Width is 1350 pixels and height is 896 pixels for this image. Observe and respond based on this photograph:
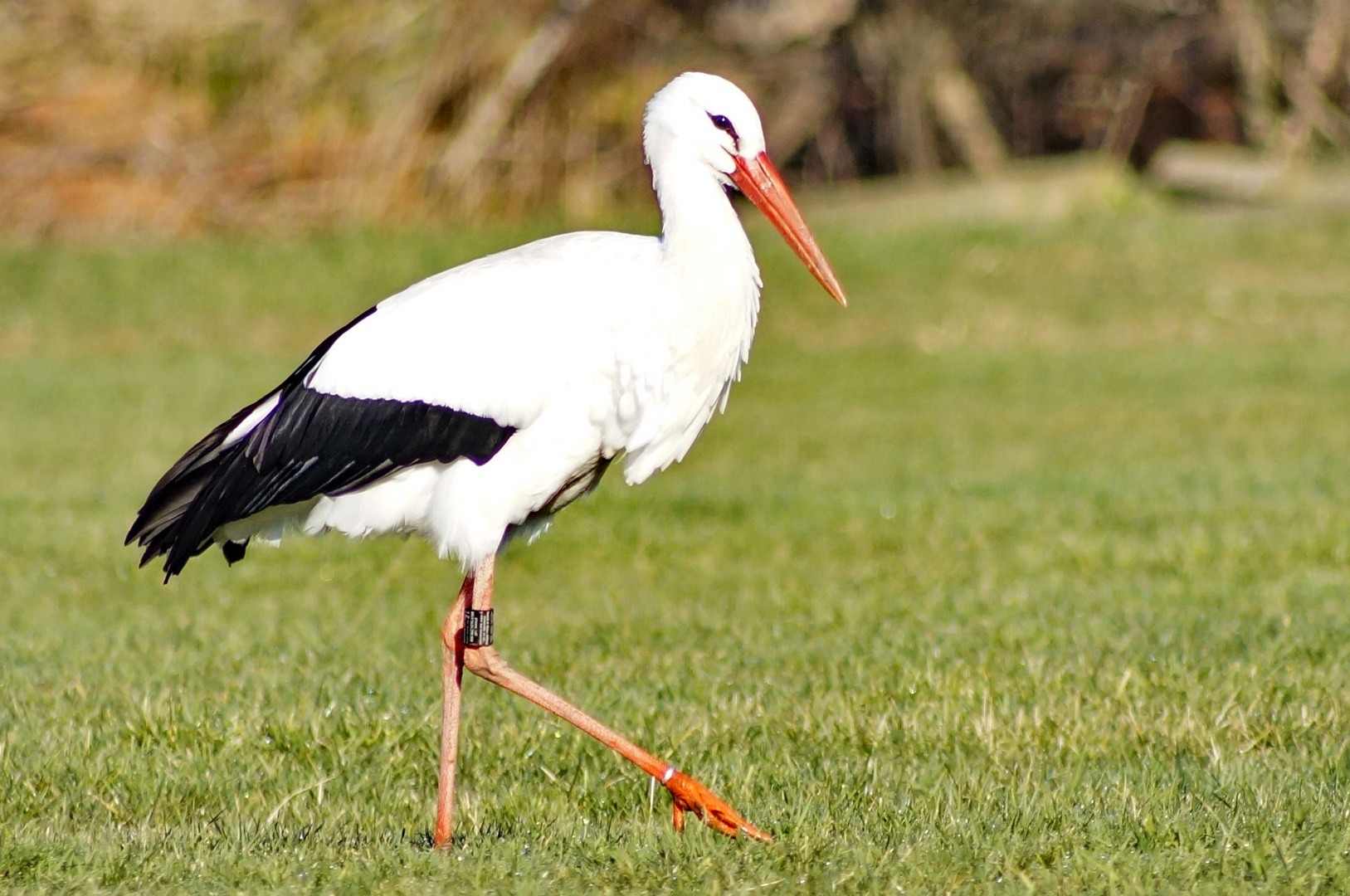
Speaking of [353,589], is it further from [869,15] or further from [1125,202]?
[869,15]

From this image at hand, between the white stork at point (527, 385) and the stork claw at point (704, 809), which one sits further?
the white stork at point (527, 385)

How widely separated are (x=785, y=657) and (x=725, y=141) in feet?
6.32

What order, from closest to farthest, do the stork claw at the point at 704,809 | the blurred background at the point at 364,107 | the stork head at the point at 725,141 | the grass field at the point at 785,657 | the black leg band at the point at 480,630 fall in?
the grass field at the point at 785,657
the stork claw at the point at 704,809
the stork head at the point at 725,141
the black leg band at the point at 480,630
the blurred background at the point at 364,107

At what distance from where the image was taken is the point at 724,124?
470 cm

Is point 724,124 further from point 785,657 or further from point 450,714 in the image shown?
point 785,657

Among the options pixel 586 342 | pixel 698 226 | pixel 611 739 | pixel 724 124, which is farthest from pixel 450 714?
pixel 724 124

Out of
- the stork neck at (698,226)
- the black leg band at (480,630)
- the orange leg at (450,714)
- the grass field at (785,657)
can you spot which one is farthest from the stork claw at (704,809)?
the stork neck at (698,226)

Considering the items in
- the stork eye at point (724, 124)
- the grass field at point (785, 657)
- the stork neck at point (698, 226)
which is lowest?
the grass field at point (785, 657)

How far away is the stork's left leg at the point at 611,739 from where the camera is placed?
4242 mm

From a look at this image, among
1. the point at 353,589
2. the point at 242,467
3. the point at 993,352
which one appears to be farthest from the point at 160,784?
the point at 993,352

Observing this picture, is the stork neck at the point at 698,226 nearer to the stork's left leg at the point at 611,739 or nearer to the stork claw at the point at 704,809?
the stork's left leg at the point at 611,739

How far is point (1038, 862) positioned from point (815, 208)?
48.5 ft

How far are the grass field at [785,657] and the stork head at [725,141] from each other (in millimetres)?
1365

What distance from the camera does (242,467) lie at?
4891mm
